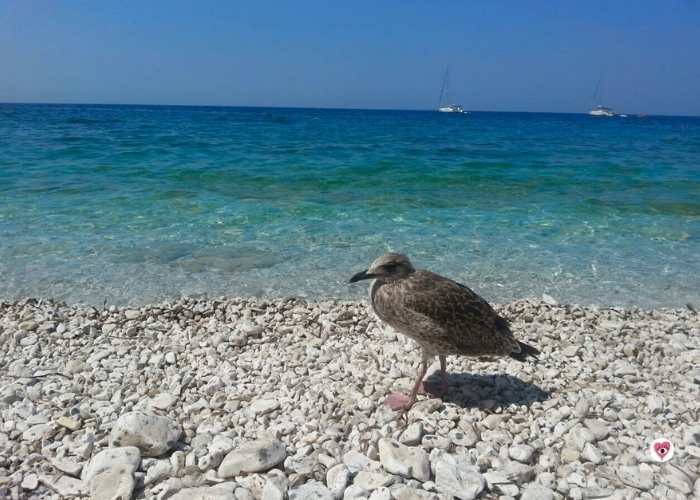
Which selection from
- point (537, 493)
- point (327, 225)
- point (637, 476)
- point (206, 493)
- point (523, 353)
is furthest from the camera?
point (327, 225)

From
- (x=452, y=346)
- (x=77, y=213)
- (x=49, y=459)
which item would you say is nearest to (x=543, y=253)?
(x=452, y=346)

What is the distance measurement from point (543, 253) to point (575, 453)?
6.38 meters

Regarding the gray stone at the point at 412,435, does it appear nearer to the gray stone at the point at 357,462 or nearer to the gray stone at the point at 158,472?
the gray stone at the point at 357,462

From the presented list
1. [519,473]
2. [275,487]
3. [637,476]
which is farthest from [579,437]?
[275,487]

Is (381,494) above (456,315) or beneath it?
beneath

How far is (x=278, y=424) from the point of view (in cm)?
414

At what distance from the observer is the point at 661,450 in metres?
3.81

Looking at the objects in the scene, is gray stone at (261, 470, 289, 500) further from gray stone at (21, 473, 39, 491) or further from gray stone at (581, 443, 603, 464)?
gray stone at (581, 443, 603, 464)

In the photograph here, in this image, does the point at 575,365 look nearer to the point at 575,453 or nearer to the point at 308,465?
the point at 575,453

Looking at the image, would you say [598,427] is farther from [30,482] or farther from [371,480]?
[30,482]

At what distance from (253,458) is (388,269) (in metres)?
1.79

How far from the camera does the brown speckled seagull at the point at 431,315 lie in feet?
14.0

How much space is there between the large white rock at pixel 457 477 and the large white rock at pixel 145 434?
6.19ft

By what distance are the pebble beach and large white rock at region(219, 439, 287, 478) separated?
0.01 meters
